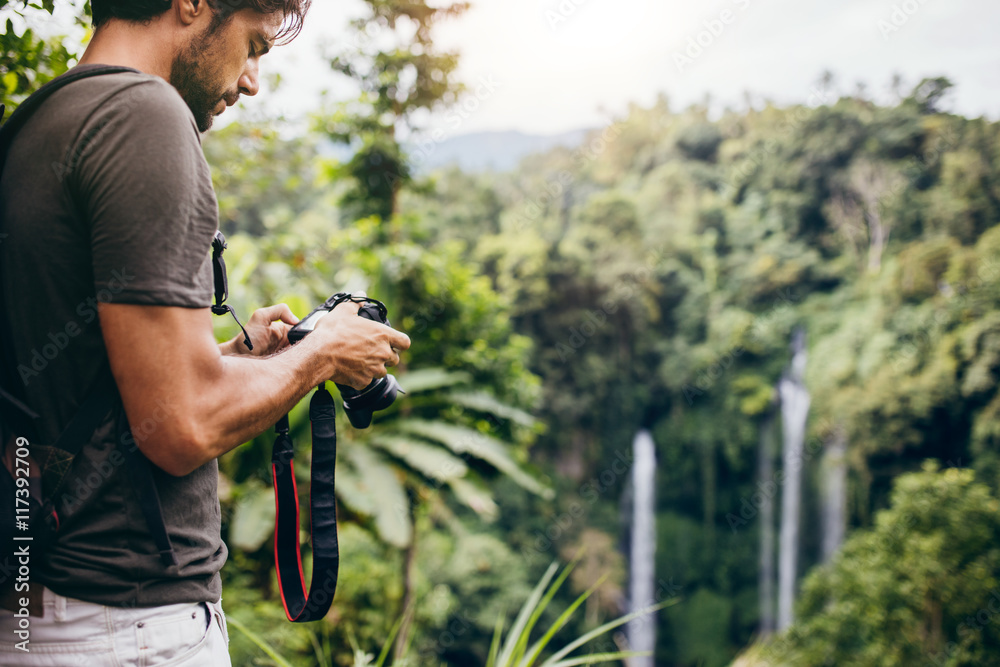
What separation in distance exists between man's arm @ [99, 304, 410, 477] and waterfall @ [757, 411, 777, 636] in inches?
670

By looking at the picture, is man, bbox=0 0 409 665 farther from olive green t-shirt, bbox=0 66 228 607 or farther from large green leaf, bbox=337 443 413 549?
large green leaf, bbox=337 443 413 549

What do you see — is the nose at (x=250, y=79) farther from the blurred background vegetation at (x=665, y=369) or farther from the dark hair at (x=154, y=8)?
the blurred background vegetation at (x=665, y=369)

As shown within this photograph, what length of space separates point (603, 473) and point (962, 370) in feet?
29.4

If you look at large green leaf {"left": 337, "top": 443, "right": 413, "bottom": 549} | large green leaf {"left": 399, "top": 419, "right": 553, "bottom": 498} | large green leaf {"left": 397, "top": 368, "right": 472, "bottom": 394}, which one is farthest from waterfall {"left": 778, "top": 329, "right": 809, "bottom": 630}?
large green leaf {"left": 337, "top": 443, "right": 413, "bottom": 549}

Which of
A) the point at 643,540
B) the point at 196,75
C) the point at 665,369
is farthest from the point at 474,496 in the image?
the point at 643,540

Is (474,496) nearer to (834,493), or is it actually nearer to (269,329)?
(269,329)

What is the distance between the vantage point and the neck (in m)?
0.76

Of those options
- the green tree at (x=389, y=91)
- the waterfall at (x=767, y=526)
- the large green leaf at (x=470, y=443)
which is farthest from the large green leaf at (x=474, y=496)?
the waterfall at (x=767, y=526)

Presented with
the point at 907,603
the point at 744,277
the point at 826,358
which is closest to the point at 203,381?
the point at 907,603

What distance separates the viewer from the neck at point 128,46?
29.8 inches

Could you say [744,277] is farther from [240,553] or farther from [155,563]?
[155,563]

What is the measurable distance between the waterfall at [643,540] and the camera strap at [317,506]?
52.5 feet

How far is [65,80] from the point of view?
2.21 ft

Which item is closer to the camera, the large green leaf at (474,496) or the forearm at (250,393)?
the forearm at (250,393)
